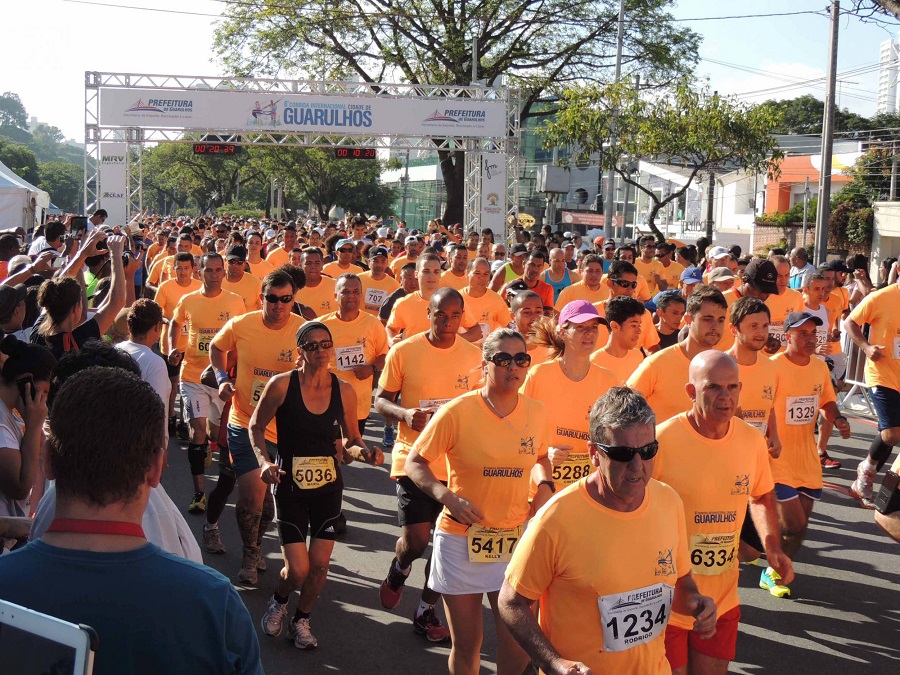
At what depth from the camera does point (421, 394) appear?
19.8 ft

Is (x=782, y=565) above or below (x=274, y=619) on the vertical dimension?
above

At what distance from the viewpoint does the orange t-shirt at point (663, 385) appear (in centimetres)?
558

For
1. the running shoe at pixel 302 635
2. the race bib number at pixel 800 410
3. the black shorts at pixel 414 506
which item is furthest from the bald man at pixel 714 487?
the running shoe at pixel 302 635

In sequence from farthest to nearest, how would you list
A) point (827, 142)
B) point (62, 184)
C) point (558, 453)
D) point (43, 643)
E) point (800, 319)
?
1. point (62, 184)
2. point (827, 142)
3. point (800, 319)
4. point (558, 453)
5. point (43, 643)

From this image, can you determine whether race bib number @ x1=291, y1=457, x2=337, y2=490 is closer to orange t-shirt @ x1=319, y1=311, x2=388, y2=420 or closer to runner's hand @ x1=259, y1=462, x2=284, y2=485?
runner's hand @ x1=259, y1=462, x2=284, y2=485

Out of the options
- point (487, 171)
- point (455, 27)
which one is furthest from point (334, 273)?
point (455, 27)

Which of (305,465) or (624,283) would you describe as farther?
(624,283)

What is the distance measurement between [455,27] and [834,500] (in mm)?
30220

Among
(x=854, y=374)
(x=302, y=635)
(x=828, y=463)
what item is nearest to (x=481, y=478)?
(x=302, y=635)

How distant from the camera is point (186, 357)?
8336mm

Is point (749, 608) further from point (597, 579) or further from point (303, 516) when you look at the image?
point (597, 579)

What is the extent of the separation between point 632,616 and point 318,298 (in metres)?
7.17

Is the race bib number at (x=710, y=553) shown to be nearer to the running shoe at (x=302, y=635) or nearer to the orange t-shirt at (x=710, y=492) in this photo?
the orange t-shirt at (x=710, y=492)

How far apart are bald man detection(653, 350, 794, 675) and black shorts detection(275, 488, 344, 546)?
2.02 metres
